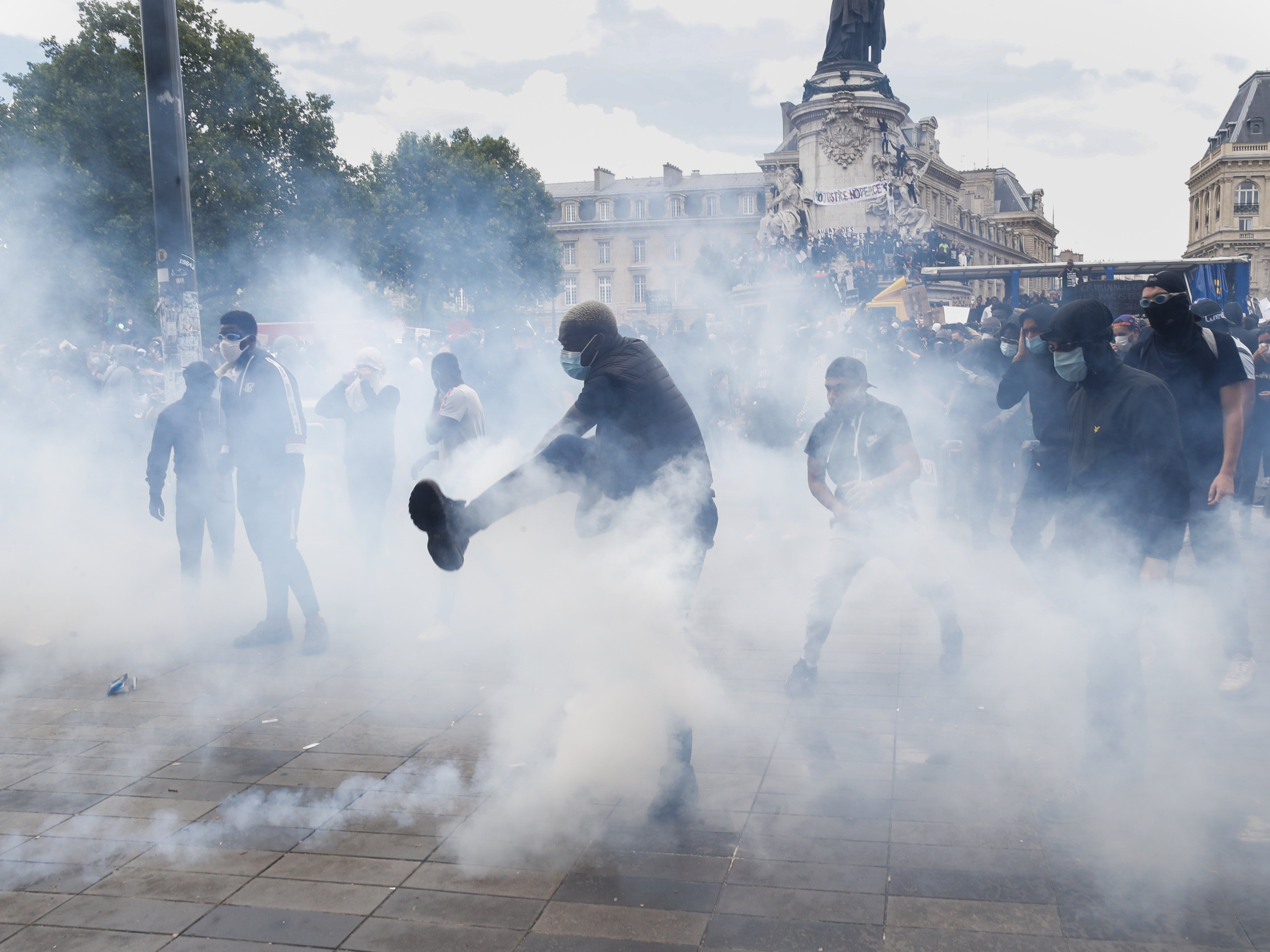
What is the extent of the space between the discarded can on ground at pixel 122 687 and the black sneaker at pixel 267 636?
70 centimetres

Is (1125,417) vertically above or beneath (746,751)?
above

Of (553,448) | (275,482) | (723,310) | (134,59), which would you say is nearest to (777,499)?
(275,482)

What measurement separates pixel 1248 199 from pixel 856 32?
63750 millimetres

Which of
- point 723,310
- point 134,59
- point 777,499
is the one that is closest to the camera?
point 777,499

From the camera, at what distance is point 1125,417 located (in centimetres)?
338

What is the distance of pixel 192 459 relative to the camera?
6.41 meters

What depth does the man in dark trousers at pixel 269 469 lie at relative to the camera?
18.0 ft

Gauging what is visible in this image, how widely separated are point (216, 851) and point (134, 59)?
3006 cm

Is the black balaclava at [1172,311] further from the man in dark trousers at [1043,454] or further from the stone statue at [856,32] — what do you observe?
the stone statue at [856,32]

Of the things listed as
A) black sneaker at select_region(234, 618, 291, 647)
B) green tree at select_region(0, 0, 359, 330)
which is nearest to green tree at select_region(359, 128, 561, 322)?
green tree at select_region(0, 0, 359, 330)

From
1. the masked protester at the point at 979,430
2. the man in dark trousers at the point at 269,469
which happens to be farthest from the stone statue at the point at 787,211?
the man in dark trousers at the point at 269,469

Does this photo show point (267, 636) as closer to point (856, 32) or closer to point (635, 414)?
point (635, 414)

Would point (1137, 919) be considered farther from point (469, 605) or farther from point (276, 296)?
point (276, 296)

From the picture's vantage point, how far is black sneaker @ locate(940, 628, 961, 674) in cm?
457
